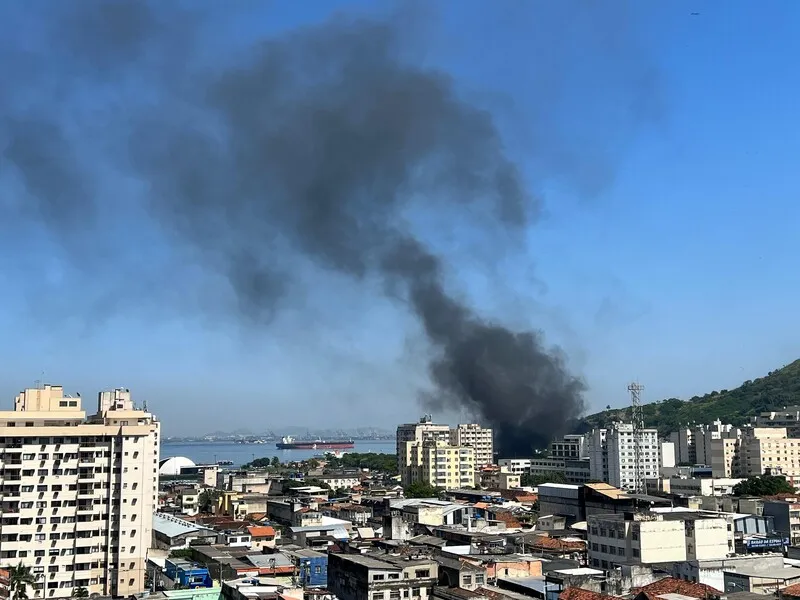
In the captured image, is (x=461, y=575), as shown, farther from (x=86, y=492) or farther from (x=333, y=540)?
(x=86, y=492)

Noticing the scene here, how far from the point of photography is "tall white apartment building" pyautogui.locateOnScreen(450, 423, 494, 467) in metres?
94.8

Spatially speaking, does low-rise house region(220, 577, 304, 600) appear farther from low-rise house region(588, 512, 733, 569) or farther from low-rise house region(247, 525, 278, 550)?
low-rise house region(588, 512, 733, 569)

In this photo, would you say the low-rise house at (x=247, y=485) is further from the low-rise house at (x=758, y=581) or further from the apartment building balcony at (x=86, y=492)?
the low-rise house at (x=758, y=581)

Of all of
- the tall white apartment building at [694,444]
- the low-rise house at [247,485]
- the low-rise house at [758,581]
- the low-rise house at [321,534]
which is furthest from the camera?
the tall white apartment building at [694,444]

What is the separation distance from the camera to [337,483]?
3091 inches

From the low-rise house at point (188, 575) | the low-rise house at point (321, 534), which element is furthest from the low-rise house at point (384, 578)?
the low-rise house at point (321, 534)

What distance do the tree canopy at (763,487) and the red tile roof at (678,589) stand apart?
1289 inches

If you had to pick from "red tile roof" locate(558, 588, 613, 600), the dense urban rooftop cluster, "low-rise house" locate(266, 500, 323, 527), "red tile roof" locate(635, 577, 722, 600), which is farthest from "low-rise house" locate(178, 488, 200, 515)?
"red tile roof" locate(635, 577, 722, 600)

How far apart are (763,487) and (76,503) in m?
42.2

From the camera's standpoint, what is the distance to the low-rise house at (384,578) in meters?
22.4

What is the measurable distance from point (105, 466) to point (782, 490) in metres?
43.1

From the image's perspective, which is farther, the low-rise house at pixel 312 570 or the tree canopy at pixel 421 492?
the tree canopy at pixel 421 492

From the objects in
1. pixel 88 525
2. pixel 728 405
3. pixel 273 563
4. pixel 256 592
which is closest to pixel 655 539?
pixel 273 563

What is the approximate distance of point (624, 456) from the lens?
70812 millimetres
